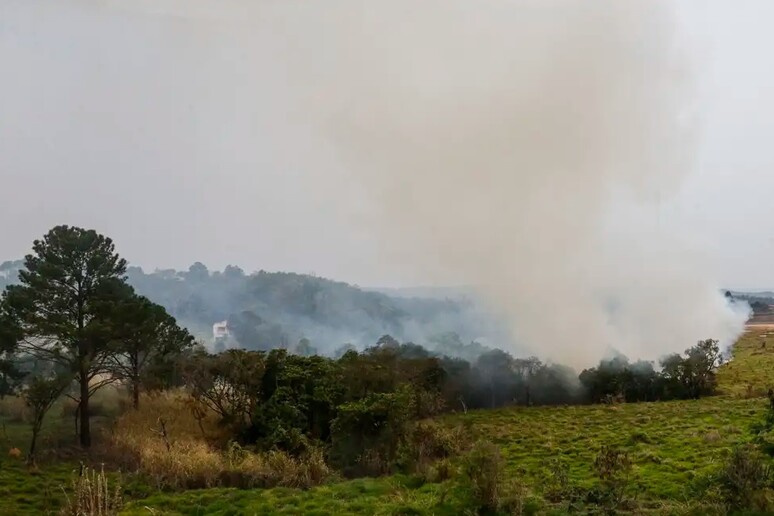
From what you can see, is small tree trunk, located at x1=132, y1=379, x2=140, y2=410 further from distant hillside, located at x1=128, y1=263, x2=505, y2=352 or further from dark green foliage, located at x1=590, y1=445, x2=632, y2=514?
distant hillside, located at x1=128, y1=263, x2=505, y2=352

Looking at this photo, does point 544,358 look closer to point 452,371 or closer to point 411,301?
point 452,371

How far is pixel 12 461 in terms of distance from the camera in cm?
1742

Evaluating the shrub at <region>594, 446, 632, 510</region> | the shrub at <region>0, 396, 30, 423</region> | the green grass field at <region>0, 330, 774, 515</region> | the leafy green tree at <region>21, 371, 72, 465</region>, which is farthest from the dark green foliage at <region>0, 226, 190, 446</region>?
the shrub at <region>594, 446, 632, 510</region>

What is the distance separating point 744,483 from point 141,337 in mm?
18496

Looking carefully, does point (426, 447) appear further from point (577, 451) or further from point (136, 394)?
point (136, 394)

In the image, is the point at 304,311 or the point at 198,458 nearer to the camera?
the point at 198,458

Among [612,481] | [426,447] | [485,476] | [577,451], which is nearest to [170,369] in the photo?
[426,447]

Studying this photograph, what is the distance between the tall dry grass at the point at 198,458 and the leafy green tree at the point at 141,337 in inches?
81.2

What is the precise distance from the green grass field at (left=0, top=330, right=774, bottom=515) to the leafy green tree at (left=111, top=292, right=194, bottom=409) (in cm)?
413

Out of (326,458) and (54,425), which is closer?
(326,458)

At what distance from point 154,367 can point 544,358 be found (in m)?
26.2

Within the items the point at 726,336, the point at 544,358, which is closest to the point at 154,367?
the point at 544,358

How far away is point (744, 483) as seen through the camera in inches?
406

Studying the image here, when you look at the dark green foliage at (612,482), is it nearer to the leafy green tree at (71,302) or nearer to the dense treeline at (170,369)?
the dense treeline at (170,369)
